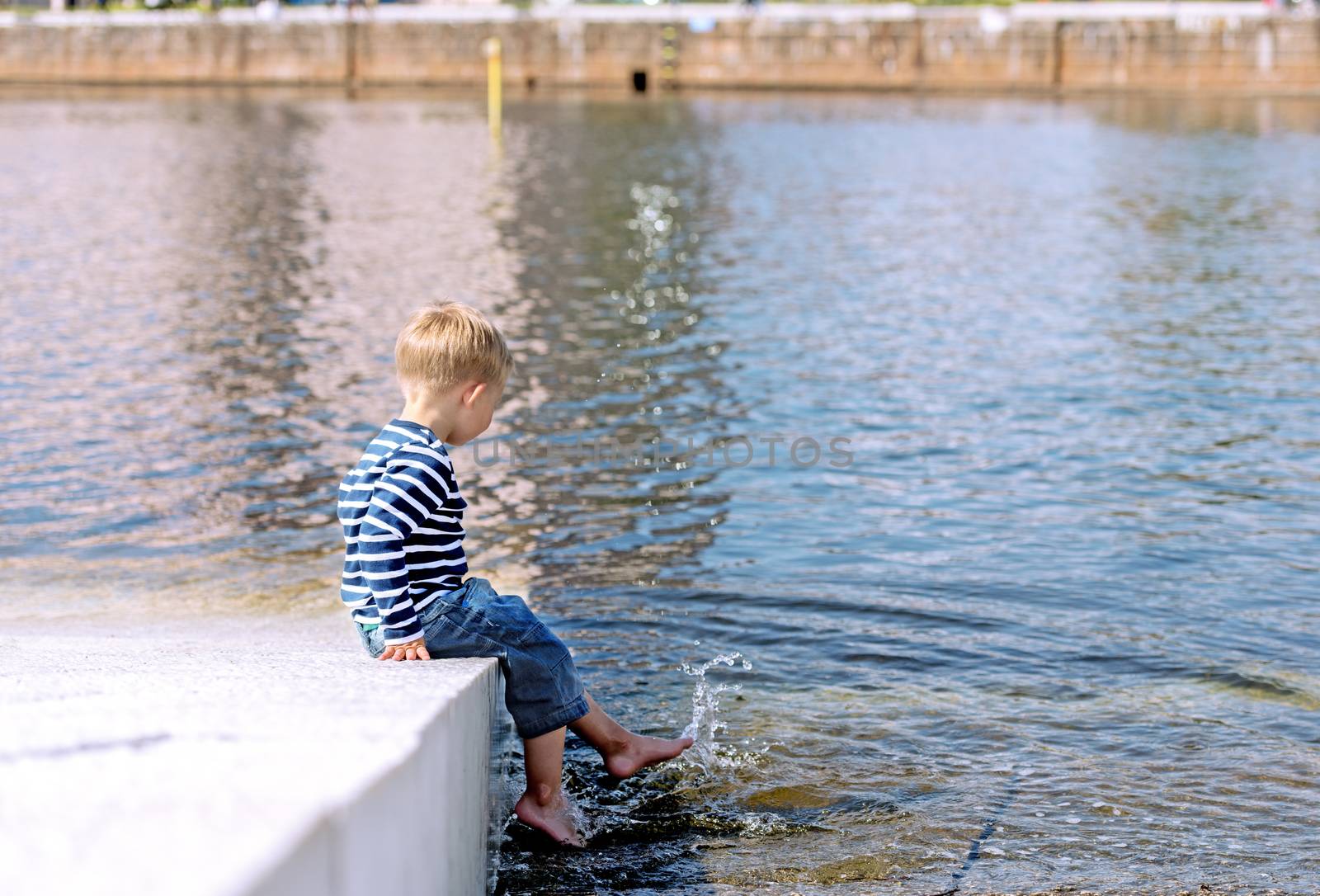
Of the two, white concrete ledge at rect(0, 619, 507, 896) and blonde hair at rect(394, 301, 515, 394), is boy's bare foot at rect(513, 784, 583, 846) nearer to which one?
white concrete ledge at rect(0, 619, 507, 896)

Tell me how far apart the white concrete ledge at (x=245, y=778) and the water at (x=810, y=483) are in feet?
3.86

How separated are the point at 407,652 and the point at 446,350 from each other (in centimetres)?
83

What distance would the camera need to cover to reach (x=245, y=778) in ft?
8.42

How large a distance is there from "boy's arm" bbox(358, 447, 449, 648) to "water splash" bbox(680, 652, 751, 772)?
4.46 feet

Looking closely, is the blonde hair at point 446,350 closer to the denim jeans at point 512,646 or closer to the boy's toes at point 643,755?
the denim jeans at point 512,646

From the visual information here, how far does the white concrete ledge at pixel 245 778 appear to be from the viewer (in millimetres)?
2291

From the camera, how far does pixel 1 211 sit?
2119 cm

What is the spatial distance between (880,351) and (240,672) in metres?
9.80

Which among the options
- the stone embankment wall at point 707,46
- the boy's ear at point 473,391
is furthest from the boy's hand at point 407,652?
the stone embankment wall at point 707,46

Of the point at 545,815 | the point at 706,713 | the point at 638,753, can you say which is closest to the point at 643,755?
the point at 638,753

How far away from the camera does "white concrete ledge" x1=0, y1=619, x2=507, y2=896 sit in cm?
229

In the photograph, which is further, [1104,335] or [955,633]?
[1104,335]

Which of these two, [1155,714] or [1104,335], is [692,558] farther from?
[1104,335]

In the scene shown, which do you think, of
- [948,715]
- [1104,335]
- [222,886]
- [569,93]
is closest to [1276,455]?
[1104,335]
